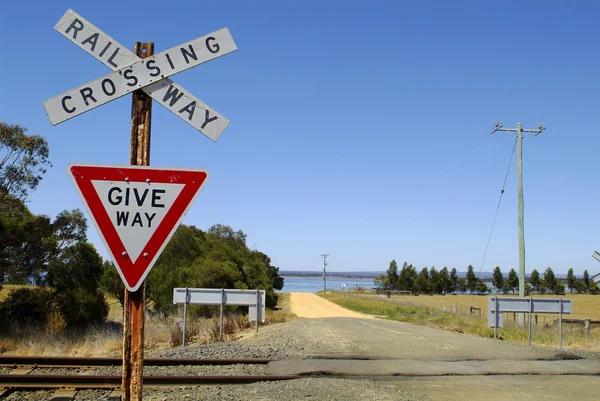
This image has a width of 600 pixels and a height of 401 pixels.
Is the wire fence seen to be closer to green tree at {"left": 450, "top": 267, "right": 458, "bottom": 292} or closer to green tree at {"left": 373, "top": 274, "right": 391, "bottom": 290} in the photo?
green tree at {"left": 373, "top": 274, "right": 391, "bottom": 290}

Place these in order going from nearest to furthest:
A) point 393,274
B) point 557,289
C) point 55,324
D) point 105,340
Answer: point 105,340, point 55,324, point 393,274, point 557,289

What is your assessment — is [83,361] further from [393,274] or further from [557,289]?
[557,289]

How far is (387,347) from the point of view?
46.2ft

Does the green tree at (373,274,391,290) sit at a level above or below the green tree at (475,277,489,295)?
above

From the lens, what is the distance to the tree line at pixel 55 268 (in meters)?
22.7

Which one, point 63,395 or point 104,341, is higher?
point 63,395

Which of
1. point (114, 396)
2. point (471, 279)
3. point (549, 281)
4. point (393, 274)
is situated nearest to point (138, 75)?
point (114, 396)

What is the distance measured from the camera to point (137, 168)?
383cm

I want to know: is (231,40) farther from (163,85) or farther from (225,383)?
(225,383)

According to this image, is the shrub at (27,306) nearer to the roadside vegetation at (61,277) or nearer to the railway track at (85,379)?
the roadside vegetation at (61,277)

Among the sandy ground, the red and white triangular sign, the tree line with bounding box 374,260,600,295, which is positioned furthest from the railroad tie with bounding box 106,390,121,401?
the tree line with bounding box 374,260,600,295

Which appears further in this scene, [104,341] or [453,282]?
[453,282]

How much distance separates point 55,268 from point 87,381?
17887mm

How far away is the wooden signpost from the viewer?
3773 mm
